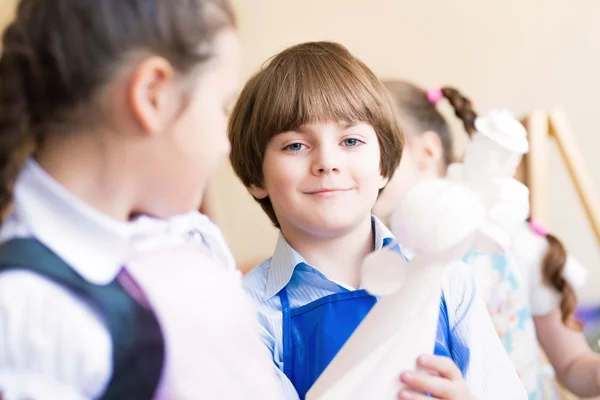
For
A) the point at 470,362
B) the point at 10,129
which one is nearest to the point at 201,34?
the point at 10,129

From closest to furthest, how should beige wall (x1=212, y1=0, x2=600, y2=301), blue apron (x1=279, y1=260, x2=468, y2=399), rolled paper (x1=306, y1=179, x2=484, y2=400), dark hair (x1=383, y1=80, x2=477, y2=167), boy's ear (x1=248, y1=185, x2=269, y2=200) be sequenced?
rolled paper (x1=306, y1=179, x2=484, y2=400), blue apron (x1=279, y1=260, x2=468, y2=399), boy's ear (x1=248, y1=185, x2=269, y2=200), dark hair (x1=383, y1=80, x2=477, y2=167), beige wall (x1=212, y1=0, x2=600, y2=301)

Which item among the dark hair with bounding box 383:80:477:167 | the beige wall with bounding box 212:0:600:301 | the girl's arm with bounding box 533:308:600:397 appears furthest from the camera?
the beige wall with bounding box 212:0:600:301

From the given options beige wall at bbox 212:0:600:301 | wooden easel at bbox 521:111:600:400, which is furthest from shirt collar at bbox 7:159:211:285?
beige wall at bbox 212:0:600:301

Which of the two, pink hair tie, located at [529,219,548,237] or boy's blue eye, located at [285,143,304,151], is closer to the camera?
boy's blue eye, located at [285,143,304,151]

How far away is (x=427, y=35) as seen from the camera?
151cm

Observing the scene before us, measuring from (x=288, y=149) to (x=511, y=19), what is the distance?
980 mm

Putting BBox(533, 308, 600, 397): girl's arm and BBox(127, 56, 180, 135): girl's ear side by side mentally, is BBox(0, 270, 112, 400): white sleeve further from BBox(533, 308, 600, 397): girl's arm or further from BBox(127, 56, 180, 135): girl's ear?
BBox(533, 308, 600, 397): girl's arm

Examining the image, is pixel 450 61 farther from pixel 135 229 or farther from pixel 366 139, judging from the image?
pixel 135 229

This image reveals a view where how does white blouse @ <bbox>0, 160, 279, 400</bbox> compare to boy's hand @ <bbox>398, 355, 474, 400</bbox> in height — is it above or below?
above

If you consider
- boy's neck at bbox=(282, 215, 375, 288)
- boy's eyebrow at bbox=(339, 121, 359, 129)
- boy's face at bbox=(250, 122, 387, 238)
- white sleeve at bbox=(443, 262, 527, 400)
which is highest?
boy's eyebrow at bbox=(339, 121, 359, 129)

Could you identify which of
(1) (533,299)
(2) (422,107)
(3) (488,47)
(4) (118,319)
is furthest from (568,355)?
(4) (118,319)

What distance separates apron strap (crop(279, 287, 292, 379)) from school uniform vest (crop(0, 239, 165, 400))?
30 centimetres

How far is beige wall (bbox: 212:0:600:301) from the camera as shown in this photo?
1451 mm

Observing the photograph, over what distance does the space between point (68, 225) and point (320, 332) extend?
1.12 ft
